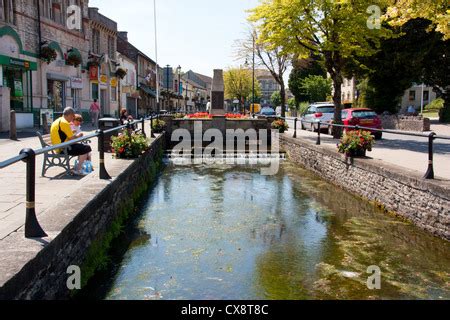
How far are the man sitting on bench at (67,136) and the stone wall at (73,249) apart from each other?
97 centimetres

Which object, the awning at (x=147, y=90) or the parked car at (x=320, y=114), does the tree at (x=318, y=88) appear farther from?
the parked car at (x=320, y=114)

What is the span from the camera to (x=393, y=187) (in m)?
8.93

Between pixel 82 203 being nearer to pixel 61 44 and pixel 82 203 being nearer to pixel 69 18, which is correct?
pixel 61 44

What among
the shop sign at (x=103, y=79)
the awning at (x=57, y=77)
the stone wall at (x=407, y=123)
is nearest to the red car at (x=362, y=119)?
the stone wall at (x=407, y=123)

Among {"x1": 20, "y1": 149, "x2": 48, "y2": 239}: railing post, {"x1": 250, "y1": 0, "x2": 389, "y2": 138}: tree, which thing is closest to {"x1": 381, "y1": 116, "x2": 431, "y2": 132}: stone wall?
{"x1": 250, "y1": 0, "x2": 389, "y2": 138}: tree

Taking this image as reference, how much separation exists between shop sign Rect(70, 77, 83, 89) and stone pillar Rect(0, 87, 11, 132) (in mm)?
10364

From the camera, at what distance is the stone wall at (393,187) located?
23.7ft

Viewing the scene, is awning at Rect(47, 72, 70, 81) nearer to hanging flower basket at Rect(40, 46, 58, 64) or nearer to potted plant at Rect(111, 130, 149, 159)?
hanging flower basket at Rect(40, 46, 58, 64)

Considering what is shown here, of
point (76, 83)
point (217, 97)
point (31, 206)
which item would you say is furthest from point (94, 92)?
point (31, 206)

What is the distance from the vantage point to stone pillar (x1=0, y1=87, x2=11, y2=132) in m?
17.7

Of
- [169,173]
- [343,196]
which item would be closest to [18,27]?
[169,173]

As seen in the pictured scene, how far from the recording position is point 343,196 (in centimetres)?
1105

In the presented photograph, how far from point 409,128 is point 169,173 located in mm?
20203

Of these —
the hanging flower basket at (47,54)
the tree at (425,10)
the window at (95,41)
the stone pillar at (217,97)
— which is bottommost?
the stone pillar at (217,97)
